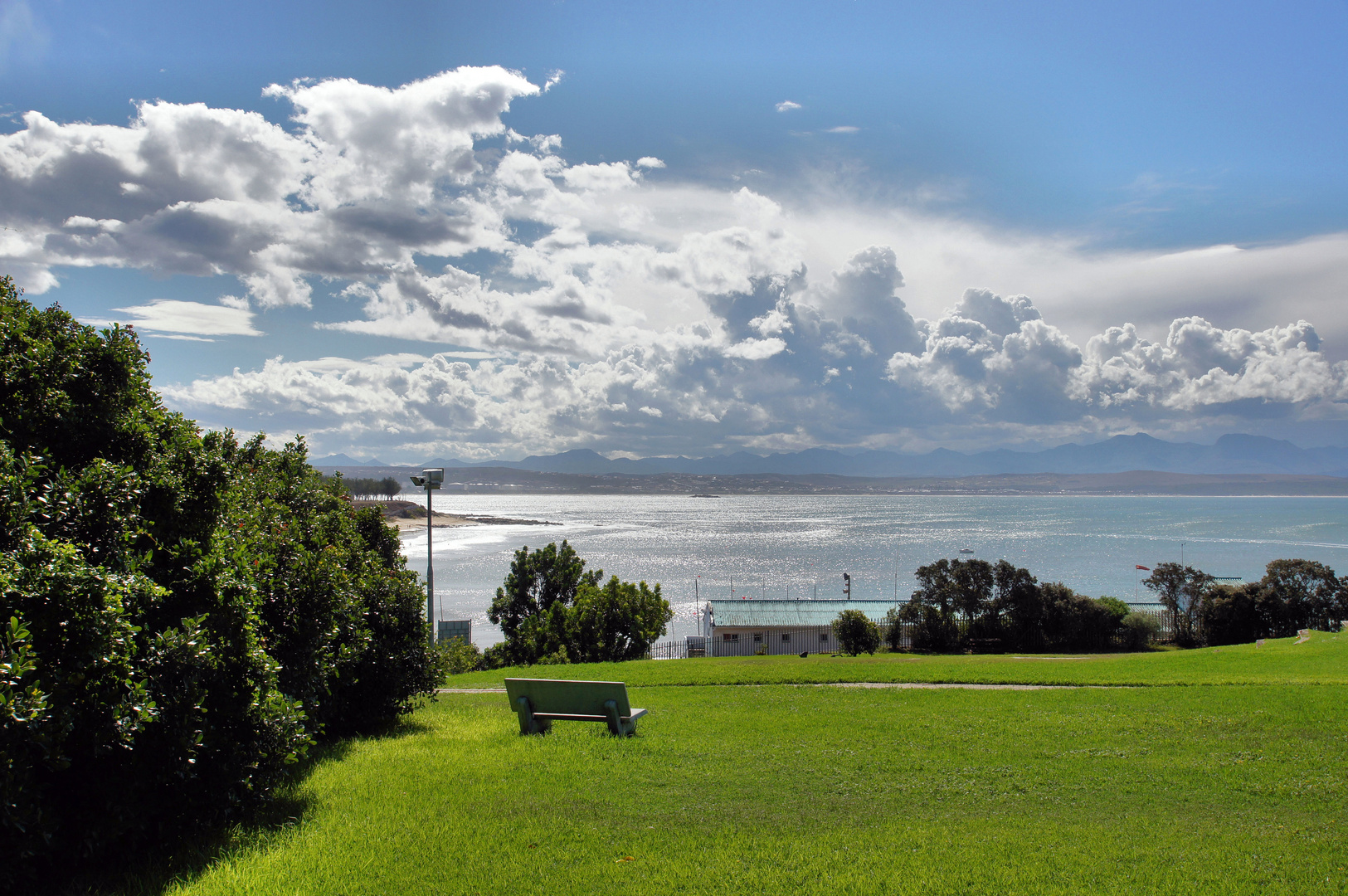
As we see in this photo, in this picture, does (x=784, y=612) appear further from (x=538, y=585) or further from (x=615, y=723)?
(x=615, y=723)

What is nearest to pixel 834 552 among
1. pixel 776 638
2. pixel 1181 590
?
pixel 1181 590

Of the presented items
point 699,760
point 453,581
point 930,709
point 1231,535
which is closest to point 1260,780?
point 930,709

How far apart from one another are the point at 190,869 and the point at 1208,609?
1941 inches

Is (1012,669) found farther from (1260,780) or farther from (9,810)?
(9,810)

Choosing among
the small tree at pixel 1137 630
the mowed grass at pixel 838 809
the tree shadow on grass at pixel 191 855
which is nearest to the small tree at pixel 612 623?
the mowed grass at pixel 838 809

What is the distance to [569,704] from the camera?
9.19 m

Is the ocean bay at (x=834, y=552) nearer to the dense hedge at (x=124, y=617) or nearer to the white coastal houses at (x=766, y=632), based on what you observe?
the white coastal houses at (x=766, y=632)

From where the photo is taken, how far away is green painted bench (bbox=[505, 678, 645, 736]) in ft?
29.5

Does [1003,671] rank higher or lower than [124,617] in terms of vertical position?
lower

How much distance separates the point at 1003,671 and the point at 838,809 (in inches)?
460

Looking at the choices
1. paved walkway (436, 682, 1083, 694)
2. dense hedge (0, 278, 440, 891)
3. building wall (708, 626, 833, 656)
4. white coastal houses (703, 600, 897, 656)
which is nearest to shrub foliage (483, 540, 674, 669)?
white coastal houses (703, 600, 897, 656)

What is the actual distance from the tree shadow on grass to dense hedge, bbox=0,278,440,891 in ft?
0.42

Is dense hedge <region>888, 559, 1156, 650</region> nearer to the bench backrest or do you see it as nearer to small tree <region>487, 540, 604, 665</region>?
small tree <region>487, 540, 604, 665</region>

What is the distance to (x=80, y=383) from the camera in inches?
225
